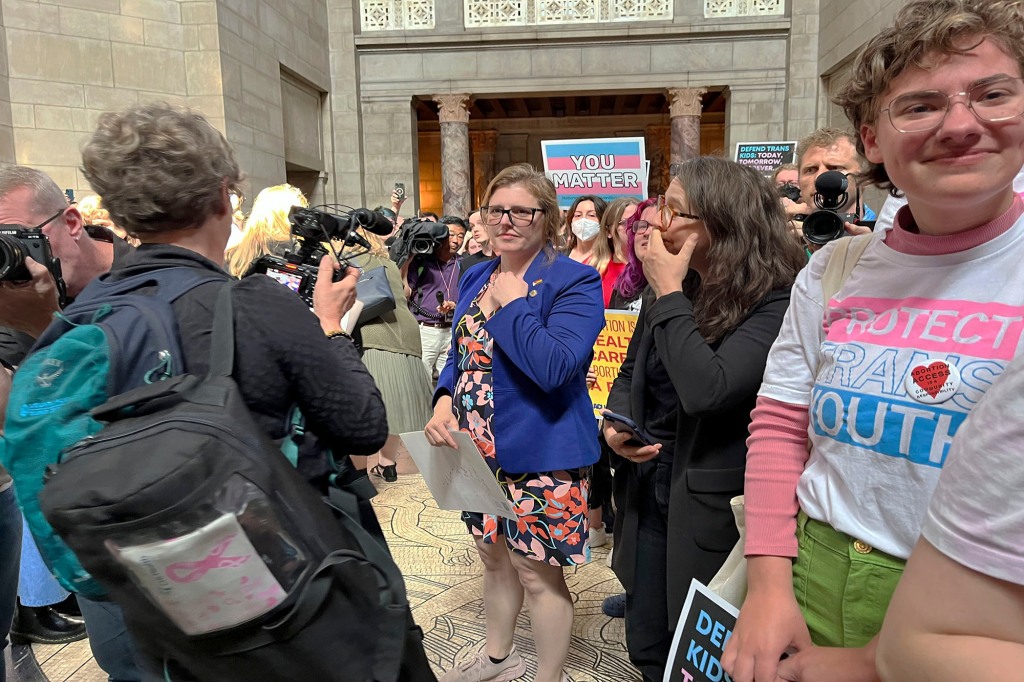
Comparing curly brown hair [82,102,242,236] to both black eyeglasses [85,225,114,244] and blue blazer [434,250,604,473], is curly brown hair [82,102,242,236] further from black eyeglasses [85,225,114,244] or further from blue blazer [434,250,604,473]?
black eyeglasses [85,225,114,244]

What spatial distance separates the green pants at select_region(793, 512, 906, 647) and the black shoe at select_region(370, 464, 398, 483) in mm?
4239

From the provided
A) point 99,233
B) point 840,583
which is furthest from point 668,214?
point 99,233

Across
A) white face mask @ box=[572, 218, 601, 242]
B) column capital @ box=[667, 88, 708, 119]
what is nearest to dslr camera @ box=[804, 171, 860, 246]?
white face mask @ box=[572, 218, 601, 242]

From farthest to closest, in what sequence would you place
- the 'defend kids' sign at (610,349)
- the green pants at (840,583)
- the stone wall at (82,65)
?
1. the stone wall at (82,65)
2. the 'defend kids' sign at (610,349)
3. the green pants at (840,583)

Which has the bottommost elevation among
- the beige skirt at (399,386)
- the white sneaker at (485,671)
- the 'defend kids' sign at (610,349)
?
the white sneaker at (485,671)

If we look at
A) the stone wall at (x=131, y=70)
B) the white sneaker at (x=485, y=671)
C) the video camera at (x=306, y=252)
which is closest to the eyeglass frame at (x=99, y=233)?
the video camera at (x=306, y=252)

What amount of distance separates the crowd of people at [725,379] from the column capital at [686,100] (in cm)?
1223

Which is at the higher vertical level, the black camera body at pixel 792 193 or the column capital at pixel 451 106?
the column capital at pixel 451 106

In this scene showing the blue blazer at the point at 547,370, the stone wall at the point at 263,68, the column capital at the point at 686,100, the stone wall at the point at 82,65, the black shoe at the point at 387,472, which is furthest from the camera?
the column capital at the point at 686,100

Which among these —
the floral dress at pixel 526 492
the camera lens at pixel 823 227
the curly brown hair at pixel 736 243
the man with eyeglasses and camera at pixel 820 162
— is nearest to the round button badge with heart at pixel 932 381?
the curly brown hair at pixel 736 243

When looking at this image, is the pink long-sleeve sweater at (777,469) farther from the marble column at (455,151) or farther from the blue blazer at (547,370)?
the marble column at (455,151)

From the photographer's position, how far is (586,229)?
5.14m

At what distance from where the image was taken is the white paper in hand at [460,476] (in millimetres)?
2131

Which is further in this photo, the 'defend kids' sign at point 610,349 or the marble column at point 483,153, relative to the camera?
the marble column at point 483,153
